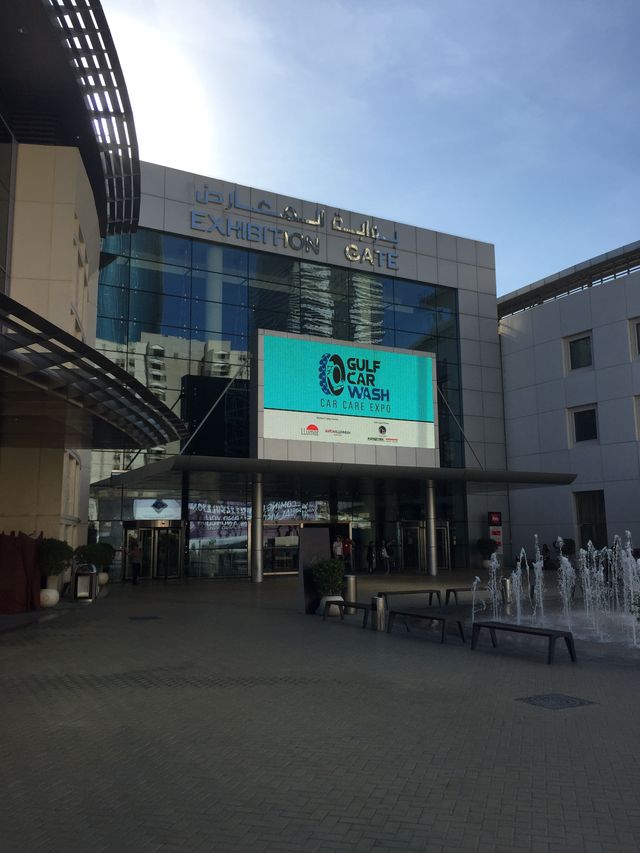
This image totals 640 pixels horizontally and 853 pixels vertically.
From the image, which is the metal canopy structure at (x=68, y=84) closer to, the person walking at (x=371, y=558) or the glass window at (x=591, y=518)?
the person walking at (x=371, y=558)

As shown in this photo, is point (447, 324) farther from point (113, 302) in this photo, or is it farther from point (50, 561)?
point (50, 561)

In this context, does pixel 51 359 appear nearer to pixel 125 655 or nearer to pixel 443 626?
pixel 125 655

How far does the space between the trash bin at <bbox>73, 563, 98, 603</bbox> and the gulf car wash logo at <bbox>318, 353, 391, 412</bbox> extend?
1230cm

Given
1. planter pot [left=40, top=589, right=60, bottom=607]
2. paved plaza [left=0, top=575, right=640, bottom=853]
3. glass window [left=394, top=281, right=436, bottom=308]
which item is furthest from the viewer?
glass window [left=394, top=281, right=436, bottom=308]

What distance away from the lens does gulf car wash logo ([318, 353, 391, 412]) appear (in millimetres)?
30812

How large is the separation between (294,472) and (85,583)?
861 centimetres

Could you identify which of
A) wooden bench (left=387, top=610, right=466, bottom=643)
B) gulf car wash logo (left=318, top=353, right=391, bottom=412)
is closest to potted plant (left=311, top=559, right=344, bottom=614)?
wooden bench (left=387, top=610, right=466, bottom=643)

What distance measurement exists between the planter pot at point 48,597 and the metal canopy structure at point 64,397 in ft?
12.9

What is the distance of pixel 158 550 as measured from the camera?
3120cm

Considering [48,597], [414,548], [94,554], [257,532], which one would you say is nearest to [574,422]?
[414,548]

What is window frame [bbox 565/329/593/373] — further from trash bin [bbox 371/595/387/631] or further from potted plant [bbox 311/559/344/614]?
trash bin [bbox 371/595/387/631]

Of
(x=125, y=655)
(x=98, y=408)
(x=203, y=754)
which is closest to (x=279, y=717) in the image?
(x=203, y=754)

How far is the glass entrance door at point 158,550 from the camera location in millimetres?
30906

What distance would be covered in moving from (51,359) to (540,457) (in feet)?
99.4
